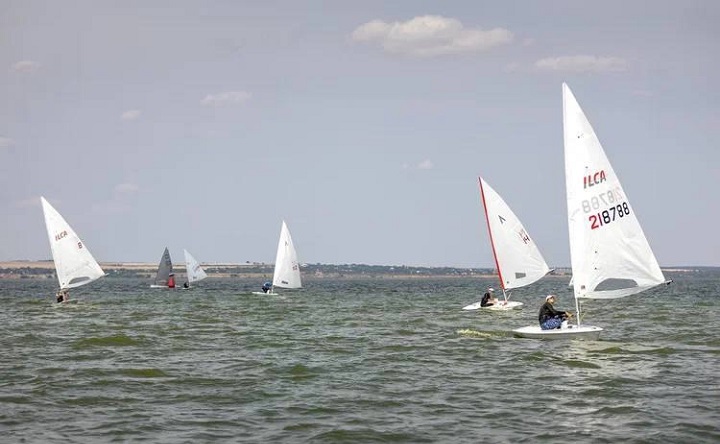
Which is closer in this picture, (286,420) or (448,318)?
(286,420)

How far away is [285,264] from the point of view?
277 feet

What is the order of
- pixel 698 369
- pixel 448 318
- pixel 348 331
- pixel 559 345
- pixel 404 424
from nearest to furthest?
pixel 404 424 < pixel 698 369 < pixel 559 345 < pixel 348 331 < pixel 448 318

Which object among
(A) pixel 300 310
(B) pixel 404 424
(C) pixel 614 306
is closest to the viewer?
(B) pixel 404 424

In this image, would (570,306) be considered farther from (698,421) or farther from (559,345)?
(698,421)

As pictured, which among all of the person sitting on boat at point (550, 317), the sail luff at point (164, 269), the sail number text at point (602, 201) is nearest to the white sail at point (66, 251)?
the person sitting on boat at point (550, 317)

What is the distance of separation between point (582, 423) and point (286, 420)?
593 cm

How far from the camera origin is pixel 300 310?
59.7 m

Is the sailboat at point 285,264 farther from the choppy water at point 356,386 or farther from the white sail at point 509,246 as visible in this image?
the choppy water at point 356,386

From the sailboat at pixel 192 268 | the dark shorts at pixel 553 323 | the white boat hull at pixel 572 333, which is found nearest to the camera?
the white boat hull at pixel 572 333

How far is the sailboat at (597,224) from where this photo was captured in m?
28.4

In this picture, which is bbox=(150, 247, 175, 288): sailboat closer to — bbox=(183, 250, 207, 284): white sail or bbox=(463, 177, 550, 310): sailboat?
bbox=(183, 250, 207, 284): white sail

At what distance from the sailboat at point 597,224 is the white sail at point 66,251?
3624cm

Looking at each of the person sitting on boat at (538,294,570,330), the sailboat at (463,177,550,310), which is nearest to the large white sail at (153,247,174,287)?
the sailboat at (463,177,550,310)

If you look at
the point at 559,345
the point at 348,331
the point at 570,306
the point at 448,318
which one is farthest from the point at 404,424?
the point at 570,306
